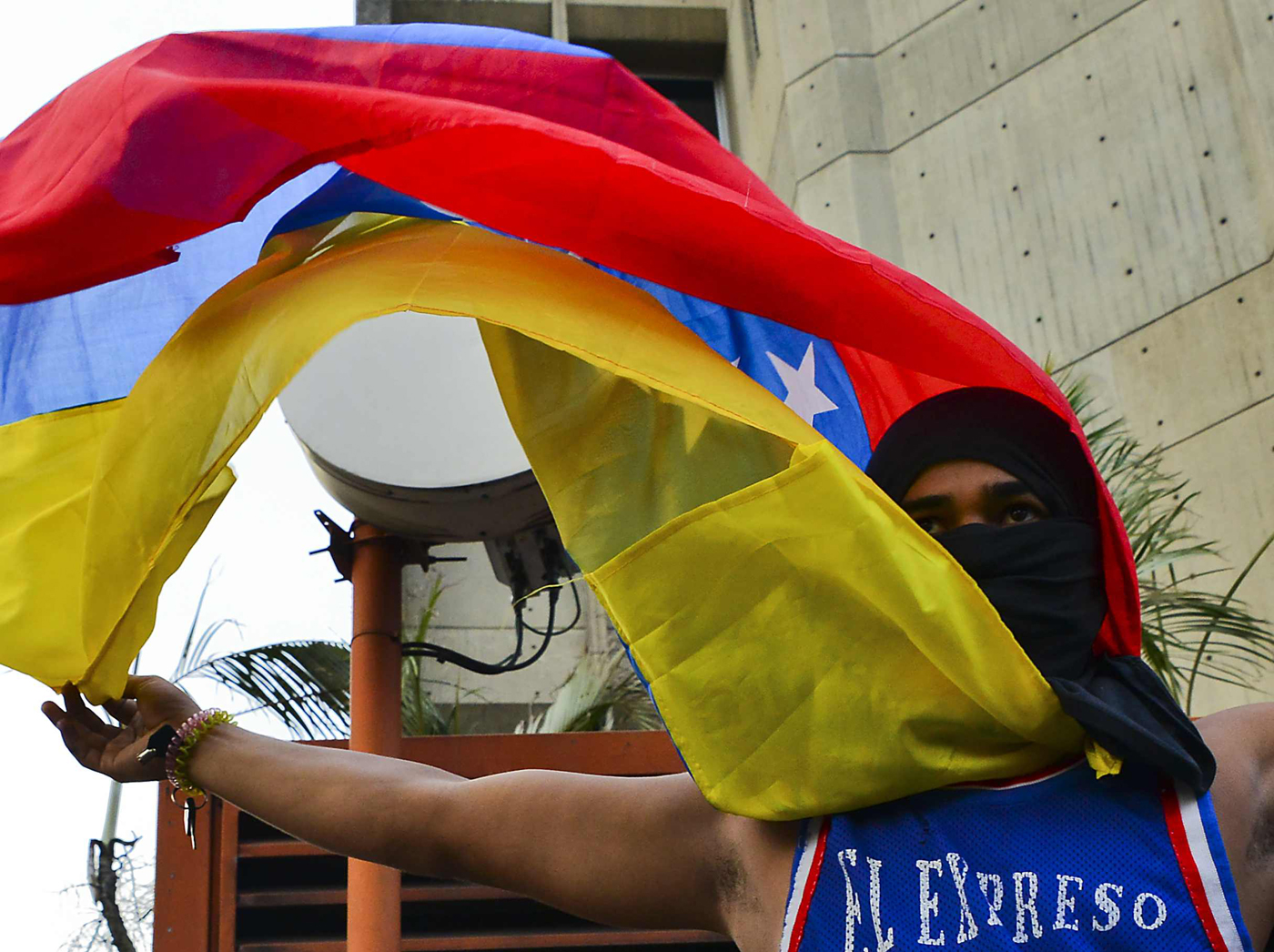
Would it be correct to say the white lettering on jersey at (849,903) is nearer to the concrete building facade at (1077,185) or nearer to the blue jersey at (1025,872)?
the blue jersey at (1025,872)

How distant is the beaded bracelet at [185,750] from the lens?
6.48ft

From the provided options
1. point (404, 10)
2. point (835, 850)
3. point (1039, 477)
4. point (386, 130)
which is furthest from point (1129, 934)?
point (404, 10)

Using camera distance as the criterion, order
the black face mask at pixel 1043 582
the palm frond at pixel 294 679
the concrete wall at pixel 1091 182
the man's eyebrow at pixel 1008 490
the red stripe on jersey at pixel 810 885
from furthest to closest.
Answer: the concrete wall at pixel 1091 182, the palm frond at pixel 294 679, the man's eyebrow at pixel 1008 490, the black face mask at pixel 1043 582, the red stripe on jersey at pixel 810 885

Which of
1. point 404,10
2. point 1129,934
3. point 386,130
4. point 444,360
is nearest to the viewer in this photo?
point 1129,934

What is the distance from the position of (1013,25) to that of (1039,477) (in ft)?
24.4

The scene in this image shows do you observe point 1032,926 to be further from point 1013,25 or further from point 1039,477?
point 1013,25

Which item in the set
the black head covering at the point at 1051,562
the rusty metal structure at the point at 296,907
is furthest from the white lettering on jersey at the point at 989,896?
the rusty metal structure at the point at 296,907

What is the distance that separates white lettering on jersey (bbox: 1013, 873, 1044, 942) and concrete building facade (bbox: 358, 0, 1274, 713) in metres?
5.72

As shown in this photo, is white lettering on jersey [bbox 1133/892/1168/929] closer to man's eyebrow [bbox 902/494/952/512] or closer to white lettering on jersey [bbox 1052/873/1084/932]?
white lettering on jersey [bbox 1052/873/1084/932]

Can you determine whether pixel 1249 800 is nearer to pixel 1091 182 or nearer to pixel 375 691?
pixel 375 691

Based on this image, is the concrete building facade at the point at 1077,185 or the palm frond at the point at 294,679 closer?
the palm frond at the point at 294,679

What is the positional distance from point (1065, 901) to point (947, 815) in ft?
0.55

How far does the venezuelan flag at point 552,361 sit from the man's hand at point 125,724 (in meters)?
0.16

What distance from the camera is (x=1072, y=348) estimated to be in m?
7.81
